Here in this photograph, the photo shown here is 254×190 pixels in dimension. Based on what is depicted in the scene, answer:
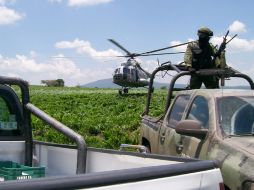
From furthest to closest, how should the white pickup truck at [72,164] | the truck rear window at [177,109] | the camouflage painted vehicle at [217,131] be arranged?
the truck rear window at [177,109]
the camouflage painted vehicle at [217,131]
the white pickup truck at [72,164]

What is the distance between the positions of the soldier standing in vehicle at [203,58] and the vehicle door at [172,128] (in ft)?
5.29

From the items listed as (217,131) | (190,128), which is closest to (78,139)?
(190,128)

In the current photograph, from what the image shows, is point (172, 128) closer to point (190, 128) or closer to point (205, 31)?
point (190, 128)

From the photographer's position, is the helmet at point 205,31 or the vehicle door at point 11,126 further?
the helmet at point 205,31

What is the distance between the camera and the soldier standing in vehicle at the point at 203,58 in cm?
891

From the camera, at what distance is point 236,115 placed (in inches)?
227

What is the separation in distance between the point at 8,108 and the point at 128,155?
172 cm

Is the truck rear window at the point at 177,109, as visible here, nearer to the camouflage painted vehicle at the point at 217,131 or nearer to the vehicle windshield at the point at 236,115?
the camouflage painted vehicle at the point at 217,131

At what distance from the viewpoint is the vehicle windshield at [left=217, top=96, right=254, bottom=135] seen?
18.4ft

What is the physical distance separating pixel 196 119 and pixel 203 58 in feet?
10.0

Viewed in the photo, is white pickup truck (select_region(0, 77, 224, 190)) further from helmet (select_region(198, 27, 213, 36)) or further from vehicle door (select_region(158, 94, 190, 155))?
helmet (select_region(198, 27, 213, 36))

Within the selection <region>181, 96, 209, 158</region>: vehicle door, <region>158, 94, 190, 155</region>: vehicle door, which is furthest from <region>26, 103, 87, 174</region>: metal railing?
<region>158, 94, 190, 155</region>: vehicle door

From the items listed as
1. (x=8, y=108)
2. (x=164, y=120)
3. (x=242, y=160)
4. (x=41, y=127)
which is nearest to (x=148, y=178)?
(x=242, y=160)

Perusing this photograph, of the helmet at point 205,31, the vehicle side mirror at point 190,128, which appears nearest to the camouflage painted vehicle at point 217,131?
the vehicle side mirror at point 190,128
